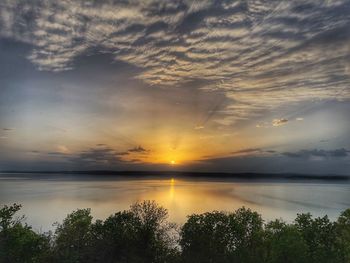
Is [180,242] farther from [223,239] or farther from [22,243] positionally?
[22,243]

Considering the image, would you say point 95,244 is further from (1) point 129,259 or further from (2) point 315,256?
(2) point 315,256

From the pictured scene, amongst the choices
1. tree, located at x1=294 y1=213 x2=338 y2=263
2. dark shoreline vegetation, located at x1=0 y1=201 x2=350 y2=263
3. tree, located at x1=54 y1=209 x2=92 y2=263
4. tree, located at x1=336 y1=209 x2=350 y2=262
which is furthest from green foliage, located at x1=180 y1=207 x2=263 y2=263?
tree, located at x1=54 y1=209 x2=92 y2=263

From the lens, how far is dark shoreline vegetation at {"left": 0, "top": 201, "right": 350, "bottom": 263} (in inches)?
1737

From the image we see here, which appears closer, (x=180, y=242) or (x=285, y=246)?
(x=285, y=246)

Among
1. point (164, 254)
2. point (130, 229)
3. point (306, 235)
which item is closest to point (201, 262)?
point (164, 254)

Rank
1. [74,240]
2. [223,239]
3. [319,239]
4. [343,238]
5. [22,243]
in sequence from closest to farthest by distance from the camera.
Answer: [22,243] → [343,238] → [74,240] → [319,239] → [223,239]

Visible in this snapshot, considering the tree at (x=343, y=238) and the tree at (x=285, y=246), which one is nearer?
the tree at (x=343, y=238)

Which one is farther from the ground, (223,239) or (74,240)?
(223,239)

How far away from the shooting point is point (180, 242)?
161ft

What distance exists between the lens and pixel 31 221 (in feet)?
367

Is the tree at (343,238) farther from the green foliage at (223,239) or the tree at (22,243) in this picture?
the tree at (22,243)

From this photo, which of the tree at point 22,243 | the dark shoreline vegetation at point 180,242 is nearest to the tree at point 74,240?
the dark shoreline vegetation at point 180,242

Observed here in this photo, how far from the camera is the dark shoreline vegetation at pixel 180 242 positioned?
44.1m

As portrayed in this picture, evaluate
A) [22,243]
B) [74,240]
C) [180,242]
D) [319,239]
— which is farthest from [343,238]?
[22,243]
